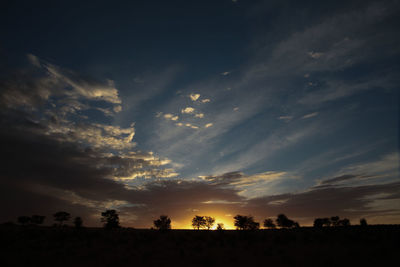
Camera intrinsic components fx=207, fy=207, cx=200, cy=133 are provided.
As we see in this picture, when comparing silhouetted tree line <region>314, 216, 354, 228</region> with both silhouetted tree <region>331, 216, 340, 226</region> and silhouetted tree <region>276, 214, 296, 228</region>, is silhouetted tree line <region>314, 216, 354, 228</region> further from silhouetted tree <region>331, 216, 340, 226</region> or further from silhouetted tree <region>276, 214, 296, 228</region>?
silhouetted tree <region>276, 214, 296, 228</region>

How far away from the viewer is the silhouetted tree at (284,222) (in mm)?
94875

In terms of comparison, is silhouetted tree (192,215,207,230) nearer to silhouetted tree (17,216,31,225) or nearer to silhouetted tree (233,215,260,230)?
silhouetted tree (233,215,260,230)

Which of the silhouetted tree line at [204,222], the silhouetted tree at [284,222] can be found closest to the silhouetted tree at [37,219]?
the silhouetted tree line at [204,222]

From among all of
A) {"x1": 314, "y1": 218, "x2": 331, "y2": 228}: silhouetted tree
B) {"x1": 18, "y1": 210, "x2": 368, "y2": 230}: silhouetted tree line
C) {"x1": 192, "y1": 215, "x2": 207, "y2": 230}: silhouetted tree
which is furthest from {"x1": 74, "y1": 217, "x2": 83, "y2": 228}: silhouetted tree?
{"x1": 314, "y1": 218, "x2": 331, "y2": 228}: silhouetted tree

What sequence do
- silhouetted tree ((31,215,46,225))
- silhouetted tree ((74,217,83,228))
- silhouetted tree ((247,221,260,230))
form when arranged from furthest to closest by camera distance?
silhouetted tree ((247,221,260,230)) → silhouetted tree ((31,215,46,225)) → silhouetted tree ((74,217,83,228))

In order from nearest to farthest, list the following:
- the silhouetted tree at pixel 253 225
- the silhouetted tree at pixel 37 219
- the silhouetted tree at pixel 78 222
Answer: the silhouetted tree at pixel 78 222 → the silhouetted tree at pixel 37 219 → the silhouetted tree at pixel 253 225

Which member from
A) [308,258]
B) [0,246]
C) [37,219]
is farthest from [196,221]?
[308,258]

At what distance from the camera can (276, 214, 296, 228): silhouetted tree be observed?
94.9 m

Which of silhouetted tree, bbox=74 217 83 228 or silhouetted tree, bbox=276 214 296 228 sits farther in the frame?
silhouetted tree, bbox=276 214 296 228

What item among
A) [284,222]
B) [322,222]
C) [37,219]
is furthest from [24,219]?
[322,222]

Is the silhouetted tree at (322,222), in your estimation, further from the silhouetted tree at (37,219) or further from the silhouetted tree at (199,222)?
the silhouetted tree at (37,219)

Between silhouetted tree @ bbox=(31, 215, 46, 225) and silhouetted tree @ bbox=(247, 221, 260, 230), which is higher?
silhouetted tree @ bbox=(31, 215, 46, 225)

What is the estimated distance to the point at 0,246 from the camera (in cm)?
2941

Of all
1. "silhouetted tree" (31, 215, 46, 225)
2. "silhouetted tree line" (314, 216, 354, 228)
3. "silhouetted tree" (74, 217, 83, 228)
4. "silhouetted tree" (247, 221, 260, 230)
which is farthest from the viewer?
"silhouetted tree line" (314, 216, 354, 228)
